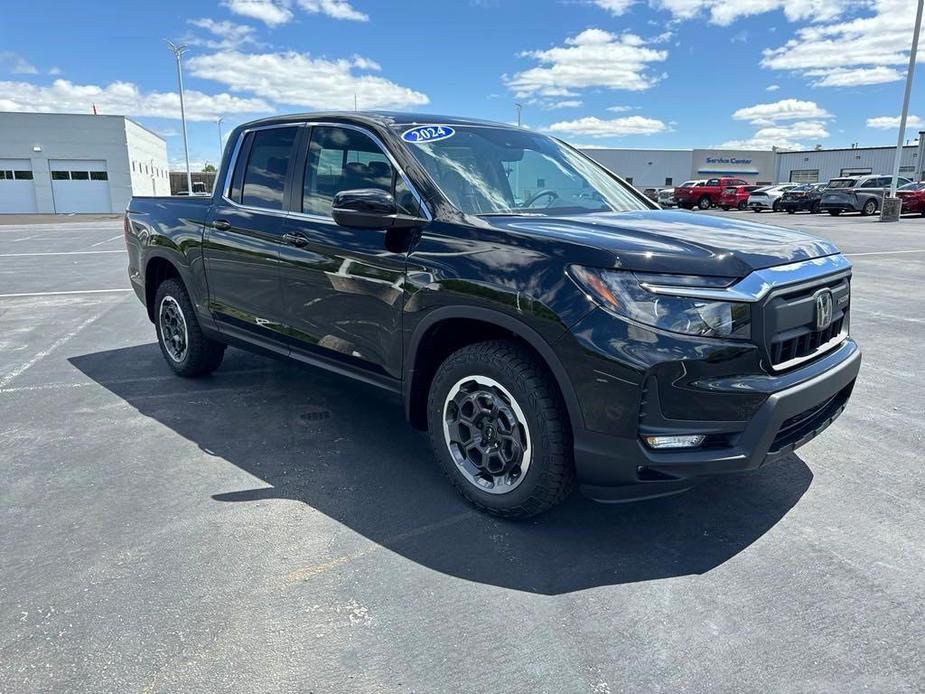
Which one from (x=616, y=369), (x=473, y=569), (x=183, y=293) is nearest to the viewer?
(x=616, y=369)

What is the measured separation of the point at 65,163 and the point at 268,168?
47.8 metres

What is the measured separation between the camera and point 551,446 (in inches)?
114

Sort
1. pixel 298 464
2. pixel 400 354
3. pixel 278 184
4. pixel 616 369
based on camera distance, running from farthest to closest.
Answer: pixel 278 184 → pixel 298 464 → pixel 400 354 → pixel 616 369

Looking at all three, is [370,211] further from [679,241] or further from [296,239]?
[679,241]

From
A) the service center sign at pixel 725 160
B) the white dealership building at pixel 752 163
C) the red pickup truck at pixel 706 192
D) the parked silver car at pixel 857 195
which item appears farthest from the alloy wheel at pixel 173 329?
the service center sign at pixel 725 160

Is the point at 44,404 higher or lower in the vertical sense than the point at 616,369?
lower

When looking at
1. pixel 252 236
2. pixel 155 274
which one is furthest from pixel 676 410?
pixel 155 274

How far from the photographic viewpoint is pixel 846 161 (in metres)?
58.3

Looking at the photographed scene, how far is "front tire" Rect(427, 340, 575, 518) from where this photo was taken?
290 cm

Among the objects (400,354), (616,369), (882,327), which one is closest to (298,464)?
(400,354)

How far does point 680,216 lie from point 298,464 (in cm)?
252

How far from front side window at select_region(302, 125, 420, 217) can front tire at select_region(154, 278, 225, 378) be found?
1814 millimetres

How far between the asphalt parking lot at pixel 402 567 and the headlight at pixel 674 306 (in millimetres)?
1030

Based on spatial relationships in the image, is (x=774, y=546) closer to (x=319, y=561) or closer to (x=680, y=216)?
(x=680, y=216)
